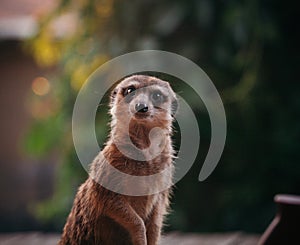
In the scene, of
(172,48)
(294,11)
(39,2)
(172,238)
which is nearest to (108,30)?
(172,48)

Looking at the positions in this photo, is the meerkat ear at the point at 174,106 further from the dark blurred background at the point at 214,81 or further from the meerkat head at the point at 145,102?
the dark blurred background at the point at 214,81

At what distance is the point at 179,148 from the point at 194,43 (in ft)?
8.92

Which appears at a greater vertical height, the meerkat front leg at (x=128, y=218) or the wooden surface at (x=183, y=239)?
the meerkat front leg at (x=128, y=218)

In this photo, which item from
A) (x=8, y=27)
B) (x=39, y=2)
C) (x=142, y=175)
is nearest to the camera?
(x=142, y=175)

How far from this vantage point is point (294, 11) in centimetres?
473

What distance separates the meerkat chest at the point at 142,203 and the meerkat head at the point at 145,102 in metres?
0.17

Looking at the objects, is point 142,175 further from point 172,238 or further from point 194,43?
point 194,43

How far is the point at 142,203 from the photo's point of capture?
5.85 feet

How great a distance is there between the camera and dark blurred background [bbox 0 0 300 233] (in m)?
4.46

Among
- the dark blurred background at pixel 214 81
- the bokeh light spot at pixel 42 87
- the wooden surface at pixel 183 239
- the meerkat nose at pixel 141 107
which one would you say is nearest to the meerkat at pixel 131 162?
the meerkat nose at pixel 141 107

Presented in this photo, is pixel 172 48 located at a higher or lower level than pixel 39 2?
lower

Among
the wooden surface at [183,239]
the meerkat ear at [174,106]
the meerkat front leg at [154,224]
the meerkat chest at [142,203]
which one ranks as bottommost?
the wooden surface at [183,239]

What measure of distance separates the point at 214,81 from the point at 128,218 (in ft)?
9.72

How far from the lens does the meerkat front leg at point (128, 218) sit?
67.9 inches
